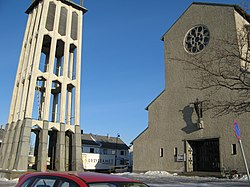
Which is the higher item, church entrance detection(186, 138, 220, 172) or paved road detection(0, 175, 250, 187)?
church entrance detection(186, 138, 220, 172)

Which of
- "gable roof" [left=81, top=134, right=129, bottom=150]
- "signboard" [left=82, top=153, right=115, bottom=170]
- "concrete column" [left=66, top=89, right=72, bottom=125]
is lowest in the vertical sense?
"signboard" [left=82, top=153, right=115, bottom=170]

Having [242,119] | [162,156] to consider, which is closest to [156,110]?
[162,156]

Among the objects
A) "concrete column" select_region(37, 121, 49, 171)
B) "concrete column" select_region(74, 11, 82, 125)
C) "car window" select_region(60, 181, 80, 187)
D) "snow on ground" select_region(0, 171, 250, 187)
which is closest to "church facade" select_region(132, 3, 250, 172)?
"snow on ground" select_region(0, 171, 250, 187)

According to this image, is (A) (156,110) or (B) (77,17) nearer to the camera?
(A) (156,110)

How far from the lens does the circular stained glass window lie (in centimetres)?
2664

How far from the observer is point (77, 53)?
96.6 feet

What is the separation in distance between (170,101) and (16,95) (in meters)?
16.0

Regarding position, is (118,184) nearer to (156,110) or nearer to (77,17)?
(156,110)

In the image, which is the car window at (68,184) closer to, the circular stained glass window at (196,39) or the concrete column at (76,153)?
the concrete column at (76,153)

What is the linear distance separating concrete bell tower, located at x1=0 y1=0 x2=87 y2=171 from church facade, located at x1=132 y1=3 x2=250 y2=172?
25.8 feet

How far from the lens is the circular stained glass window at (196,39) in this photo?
2664cm

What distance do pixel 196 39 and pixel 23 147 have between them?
1948cm

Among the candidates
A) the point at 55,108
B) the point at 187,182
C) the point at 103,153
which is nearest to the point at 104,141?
the point at 103,153

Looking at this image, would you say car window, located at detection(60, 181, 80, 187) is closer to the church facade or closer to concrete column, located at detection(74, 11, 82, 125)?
the church facade
